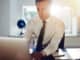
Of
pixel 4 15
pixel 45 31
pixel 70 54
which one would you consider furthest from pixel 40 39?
pixel 4 15

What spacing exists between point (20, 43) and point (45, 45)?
0.87 ft

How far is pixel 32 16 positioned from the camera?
2133 mm

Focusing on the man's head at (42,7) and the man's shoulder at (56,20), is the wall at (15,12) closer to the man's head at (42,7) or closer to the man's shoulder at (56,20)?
the man's head at (42,7)

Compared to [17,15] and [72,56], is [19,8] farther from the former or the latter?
[72,56]

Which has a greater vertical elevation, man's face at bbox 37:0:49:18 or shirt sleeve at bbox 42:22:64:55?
man's face at bbox 37:0:49:18

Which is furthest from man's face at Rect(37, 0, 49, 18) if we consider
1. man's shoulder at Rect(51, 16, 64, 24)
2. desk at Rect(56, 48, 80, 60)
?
desk at Rect(56, 48, 80, 60)

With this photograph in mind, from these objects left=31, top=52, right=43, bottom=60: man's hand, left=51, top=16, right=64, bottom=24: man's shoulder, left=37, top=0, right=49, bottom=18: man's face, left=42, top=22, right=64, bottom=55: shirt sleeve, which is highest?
left=37, top=0, right=49, bottom=18: man's face

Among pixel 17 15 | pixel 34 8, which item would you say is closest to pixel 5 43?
pixel 17 15

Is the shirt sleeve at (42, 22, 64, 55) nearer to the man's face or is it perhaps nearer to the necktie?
the necktie

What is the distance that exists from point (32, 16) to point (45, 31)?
21 centimetres

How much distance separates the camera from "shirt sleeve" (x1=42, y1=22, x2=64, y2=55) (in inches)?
83.6

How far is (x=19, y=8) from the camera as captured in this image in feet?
7.11

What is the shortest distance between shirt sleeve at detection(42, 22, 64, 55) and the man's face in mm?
190

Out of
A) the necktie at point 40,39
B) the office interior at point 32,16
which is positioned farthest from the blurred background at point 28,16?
the necktie at point 40,39
